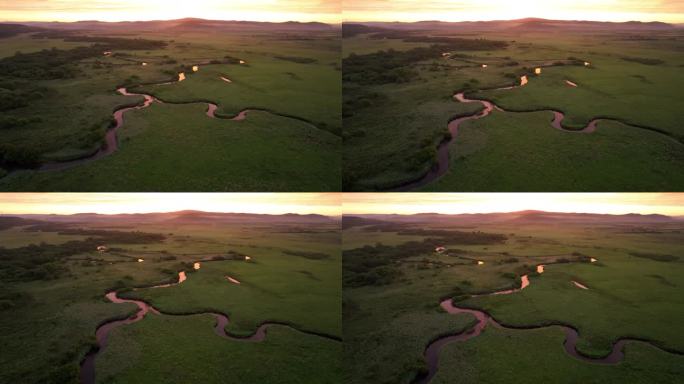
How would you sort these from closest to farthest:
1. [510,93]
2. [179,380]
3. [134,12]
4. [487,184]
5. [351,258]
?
[179,380] → [487,184] → [351,258] → [510,93] → [134,12]

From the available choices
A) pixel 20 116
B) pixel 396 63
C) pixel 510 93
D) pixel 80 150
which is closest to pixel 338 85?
pixel 396 63

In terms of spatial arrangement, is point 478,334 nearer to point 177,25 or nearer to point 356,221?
point 356,221

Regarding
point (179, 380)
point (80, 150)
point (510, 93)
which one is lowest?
point (179, 380)

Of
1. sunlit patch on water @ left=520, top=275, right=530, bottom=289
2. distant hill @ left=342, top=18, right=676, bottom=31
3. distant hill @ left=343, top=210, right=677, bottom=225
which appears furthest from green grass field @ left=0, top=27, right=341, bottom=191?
sunlit patch on water @ left=520, top=275, right=530, bottom=289

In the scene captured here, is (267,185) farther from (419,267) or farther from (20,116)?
(20,116)

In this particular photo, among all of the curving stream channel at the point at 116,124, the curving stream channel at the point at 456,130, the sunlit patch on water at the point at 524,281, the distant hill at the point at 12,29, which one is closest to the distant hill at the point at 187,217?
the curving stream channel at the point at 116,124

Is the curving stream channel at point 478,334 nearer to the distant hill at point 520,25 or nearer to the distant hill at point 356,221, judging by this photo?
the distant hill at point 356,221

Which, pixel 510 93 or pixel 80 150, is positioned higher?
pixel 510 93
